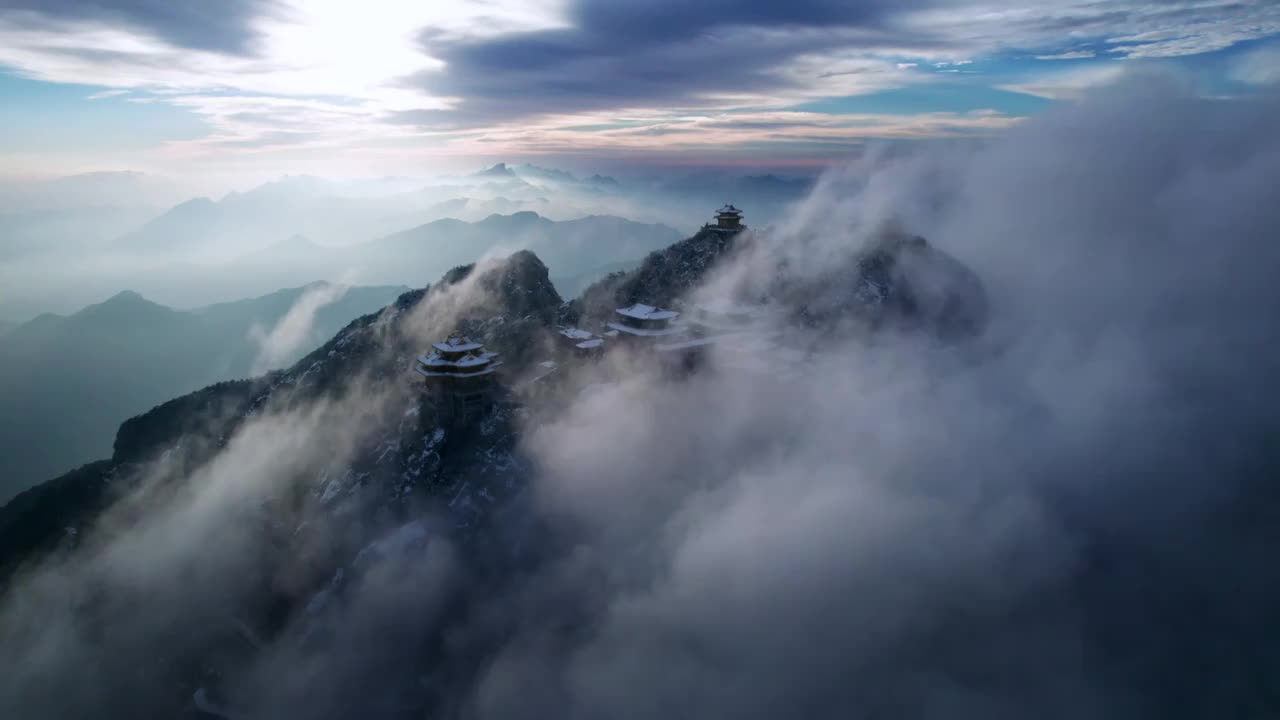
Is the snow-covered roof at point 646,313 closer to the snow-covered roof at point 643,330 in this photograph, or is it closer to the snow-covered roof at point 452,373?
the snow-covered roof at point 643,330

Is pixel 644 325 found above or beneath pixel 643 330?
above

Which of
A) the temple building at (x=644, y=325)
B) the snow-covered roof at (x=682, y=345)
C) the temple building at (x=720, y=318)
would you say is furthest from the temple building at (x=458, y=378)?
the temple building at (x=720, y=318)

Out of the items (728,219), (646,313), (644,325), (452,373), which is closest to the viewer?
(452,373)

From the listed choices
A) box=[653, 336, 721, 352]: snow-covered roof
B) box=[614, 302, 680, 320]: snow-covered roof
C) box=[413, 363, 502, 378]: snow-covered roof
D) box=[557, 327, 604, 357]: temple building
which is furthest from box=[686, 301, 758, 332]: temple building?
box=[413, 363, 502, 378]: snow-covered roof

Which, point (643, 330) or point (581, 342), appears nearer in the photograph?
point (643, 330)

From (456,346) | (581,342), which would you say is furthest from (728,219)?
(456,346)

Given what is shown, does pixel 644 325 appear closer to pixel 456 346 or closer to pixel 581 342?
pixel 581 342

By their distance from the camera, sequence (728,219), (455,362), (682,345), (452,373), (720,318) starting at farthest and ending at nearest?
(728,219)
(720,318)
(682,345)
(455,362)
(452,373)
